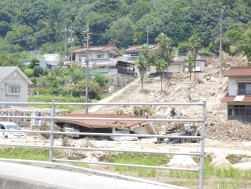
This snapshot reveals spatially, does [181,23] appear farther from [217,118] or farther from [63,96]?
[217,118]

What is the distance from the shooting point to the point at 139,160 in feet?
39.6

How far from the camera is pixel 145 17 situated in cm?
9312

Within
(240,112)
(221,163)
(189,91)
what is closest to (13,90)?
(240,112)

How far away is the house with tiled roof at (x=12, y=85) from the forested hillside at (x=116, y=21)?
104 ft

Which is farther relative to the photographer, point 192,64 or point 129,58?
point 129,58

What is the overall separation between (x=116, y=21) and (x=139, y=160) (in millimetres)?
84017

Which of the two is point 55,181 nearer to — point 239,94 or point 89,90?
point 239,94

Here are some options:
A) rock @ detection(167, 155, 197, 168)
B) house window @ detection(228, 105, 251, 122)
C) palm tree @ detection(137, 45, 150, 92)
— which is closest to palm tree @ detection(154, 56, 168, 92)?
palm tree @ detection(137, 45, 150, 92)

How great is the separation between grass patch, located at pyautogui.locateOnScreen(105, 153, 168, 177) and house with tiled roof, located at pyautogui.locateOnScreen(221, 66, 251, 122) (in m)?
29.2

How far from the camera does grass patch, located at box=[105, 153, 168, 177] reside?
860 cm

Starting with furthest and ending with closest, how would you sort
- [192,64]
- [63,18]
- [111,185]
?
[63,18] → [192,64] → [111,185]

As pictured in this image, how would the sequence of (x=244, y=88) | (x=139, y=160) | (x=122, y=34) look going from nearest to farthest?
(x=139, y=160)
(x=244, y=88)
(x=122, y=34)

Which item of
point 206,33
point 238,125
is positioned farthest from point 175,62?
point 238,125

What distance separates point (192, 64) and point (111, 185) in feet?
178
